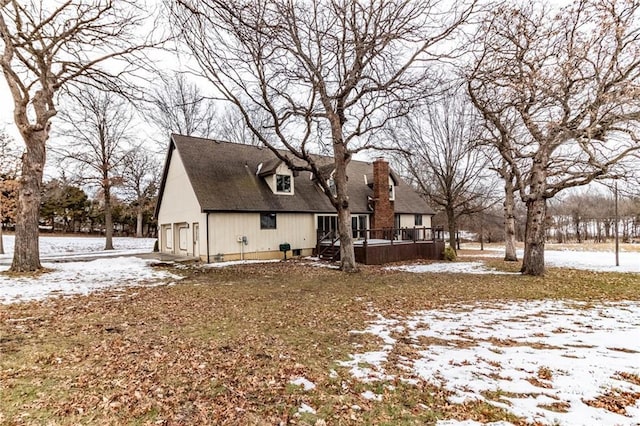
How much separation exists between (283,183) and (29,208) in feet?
38.5

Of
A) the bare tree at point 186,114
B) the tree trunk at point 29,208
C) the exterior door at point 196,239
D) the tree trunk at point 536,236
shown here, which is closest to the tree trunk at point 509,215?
the tree trunk at point 536,236

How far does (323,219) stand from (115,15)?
556 inches

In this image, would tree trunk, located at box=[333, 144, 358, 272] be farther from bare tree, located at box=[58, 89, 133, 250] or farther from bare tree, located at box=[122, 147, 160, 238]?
bare tree, located at box=[122, 147, 160, 238]

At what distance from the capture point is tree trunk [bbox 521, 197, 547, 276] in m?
12.8

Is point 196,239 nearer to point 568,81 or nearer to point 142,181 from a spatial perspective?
point 568,81

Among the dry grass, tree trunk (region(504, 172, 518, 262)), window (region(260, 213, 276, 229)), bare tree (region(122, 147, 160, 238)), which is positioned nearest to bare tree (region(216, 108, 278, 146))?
bare tree (region(122, 147, 160, 238))

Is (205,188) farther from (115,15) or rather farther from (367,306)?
(367,306)

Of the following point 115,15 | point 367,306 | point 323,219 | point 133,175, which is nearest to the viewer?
point 367,306

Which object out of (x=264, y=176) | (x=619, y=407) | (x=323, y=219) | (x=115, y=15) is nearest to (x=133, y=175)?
(x=264, y=176)

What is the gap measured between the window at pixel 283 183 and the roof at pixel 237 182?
0.45 m

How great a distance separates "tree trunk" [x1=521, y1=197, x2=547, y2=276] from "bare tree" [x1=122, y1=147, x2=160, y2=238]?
3117 centimetres

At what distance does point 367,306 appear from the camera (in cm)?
796

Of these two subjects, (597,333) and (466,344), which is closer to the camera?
(466,344)

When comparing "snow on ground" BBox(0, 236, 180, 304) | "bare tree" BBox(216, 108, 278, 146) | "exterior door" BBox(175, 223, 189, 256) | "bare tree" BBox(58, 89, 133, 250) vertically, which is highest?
"bare tree" BBox(216, 108, 278, 146)
